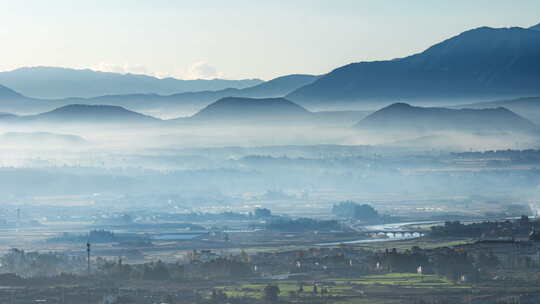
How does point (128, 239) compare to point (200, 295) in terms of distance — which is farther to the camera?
point (128, 239)

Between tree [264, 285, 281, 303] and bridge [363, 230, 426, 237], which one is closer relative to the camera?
tree [264, 285, 281, 303]

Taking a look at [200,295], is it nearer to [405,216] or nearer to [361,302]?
[361,302]

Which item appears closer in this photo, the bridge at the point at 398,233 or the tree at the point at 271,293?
the tree at the point at 271,293

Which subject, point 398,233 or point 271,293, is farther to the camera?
point 398,233

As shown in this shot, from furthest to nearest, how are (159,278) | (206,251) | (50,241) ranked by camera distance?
(50,241), (206,251), (159,278)

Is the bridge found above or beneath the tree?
above

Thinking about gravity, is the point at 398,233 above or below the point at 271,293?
above

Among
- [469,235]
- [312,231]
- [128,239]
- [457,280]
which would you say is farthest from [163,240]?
[457,280]

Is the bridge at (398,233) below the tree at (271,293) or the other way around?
the other way around
